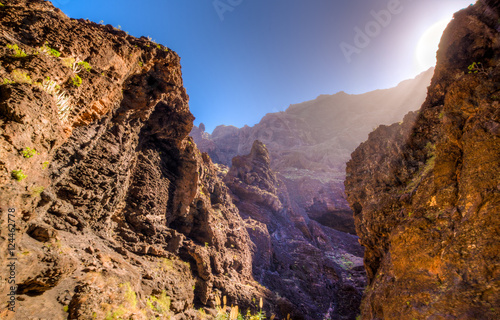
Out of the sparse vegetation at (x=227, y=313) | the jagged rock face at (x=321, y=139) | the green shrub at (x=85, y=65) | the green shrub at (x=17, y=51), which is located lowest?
the sparse vegetation at (x=227, y=313)

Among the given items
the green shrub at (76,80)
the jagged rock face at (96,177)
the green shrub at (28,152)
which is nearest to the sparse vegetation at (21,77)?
the jagged rock face at (96,177)

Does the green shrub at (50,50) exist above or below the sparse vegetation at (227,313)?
above

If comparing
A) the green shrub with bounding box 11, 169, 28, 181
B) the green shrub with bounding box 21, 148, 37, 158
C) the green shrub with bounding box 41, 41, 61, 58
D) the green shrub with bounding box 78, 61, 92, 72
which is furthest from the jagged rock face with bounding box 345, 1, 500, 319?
the green shrub with bounding box 41, 41, 61, 58

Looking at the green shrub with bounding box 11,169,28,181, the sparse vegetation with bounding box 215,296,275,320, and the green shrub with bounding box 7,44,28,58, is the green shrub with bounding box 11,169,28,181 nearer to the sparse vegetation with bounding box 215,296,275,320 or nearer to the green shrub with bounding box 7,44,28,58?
the green shrub with bounding box 7,44,28,58

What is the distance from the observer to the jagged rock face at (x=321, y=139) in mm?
41000

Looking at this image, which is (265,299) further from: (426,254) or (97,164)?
(97,164)

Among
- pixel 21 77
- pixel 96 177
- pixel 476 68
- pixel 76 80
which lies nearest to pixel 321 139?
pixel 476 68

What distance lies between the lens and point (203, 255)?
12953 mm

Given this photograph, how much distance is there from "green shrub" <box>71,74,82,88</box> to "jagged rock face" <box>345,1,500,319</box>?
39.1 ft

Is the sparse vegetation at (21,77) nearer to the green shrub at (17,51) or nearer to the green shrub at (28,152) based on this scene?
the green shrub at (17,51)

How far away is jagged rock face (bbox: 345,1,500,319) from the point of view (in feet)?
17.9

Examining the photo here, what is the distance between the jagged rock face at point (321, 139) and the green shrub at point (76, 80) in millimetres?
39450

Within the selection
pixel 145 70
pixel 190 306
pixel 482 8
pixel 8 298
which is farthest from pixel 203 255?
pixel 482 8

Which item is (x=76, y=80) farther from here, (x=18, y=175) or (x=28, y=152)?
(x=18, y=175)
